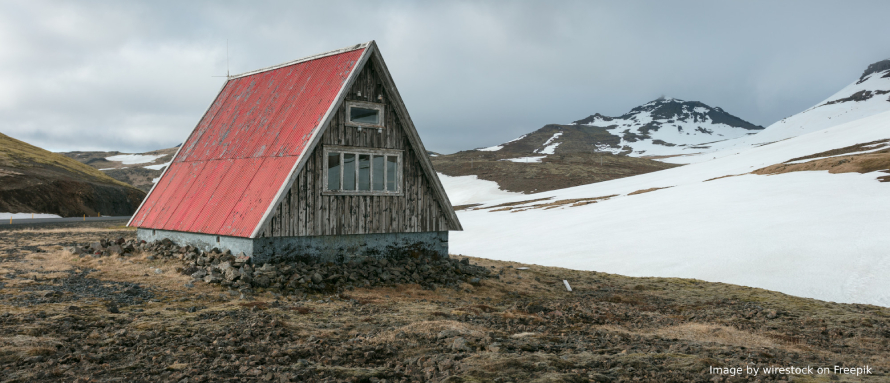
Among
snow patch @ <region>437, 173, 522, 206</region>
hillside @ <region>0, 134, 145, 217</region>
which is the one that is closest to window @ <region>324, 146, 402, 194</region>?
hillside @ <region>0, 134, 145, 217</region>

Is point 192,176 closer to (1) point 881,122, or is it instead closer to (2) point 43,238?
(2) point 43,238

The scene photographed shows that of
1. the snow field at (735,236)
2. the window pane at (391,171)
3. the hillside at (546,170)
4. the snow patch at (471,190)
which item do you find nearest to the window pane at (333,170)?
the window pane at (391,171)

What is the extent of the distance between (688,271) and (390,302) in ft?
59.9

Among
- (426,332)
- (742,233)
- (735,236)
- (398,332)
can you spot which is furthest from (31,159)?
(426,332)

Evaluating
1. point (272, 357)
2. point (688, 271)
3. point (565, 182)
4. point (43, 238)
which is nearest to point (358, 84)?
point (272, 357)

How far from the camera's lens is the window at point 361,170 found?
18.9 m

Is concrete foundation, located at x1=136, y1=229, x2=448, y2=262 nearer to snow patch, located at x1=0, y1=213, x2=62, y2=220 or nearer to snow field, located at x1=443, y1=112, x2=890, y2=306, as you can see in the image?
snow field, located at x1=443, y1=112, x2=890, y2=306

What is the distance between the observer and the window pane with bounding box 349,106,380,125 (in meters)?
19.5

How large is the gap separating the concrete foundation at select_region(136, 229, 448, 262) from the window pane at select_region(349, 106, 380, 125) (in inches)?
161

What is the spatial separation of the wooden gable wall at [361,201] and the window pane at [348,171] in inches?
15.7

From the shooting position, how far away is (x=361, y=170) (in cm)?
1950

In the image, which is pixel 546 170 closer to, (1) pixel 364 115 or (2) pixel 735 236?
(2) pixel 735 236

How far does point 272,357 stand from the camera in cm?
906

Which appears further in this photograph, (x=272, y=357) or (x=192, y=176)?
(x=192, y=176)
